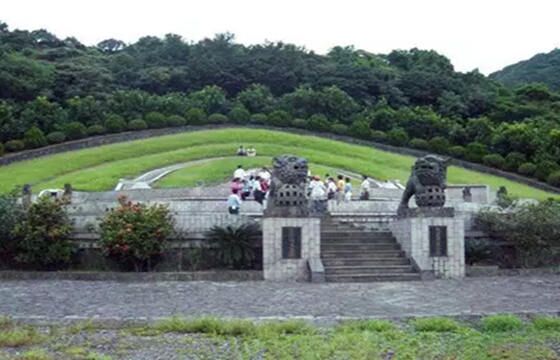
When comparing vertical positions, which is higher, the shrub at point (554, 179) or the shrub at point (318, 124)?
the shrub at point (318, 124)

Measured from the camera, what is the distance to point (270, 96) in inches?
2304

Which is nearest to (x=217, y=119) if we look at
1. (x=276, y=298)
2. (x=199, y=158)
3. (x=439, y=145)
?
(x=199, y=158)

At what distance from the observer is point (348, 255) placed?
1934 cm

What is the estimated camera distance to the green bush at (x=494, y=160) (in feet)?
147

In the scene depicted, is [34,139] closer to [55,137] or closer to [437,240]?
[55,137]

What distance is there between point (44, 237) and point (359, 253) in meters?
8.47

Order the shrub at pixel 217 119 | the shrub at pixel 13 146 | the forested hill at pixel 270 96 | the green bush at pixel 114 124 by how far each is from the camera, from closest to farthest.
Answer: the shrub at pixel 13 146, the forested hill at pixel 270 96, the green bush at pixel 114 124, the shrub at pixel 217 119

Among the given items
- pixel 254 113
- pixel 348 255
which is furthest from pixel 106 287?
pixel 254 113

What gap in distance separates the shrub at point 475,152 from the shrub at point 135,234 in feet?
105

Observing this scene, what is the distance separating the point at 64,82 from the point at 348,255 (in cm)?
4678

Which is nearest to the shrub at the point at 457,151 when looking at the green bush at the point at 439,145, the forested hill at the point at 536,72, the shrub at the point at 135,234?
the green bush at the point at 439,145

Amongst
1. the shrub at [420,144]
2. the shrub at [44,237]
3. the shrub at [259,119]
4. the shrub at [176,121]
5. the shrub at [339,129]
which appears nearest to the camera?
the shrub at [44,237]

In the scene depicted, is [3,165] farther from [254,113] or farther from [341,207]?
[341,207]

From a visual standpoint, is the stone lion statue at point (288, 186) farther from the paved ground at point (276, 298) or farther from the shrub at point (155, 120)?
the shrub at point (155, 120)
